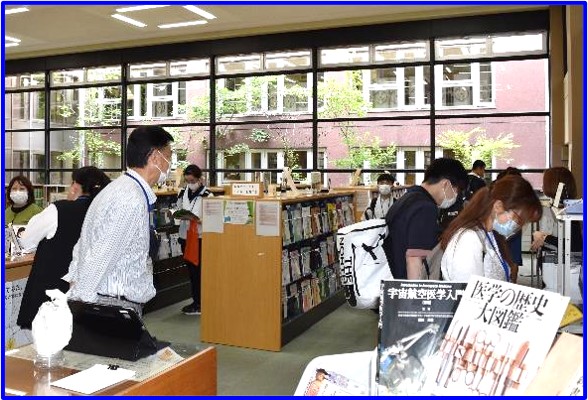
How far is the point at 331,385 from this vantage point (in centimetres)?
155

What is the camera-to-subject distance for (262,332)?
16.1 feet

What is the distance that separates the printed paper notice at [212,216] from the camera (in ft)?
16.5

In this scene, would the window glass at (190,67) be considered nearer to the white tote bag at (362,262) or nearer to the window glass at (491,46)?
the window glass at (491,46)

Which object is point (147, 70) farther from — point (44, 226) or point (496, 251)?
point (496, 251)

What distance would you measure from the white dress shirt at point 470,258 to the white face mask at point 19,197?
4.19m

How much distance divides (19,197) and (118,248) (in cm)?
345

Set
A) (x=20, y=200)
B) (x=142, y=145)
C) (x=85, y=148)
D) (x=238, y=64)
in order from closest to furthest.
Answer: (x=142, y=145) < (x=20, y=200) < (x=238, y=64) < (x=85, y=148)

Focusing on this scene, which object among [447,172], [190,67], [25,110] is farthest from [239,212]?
[25,110]

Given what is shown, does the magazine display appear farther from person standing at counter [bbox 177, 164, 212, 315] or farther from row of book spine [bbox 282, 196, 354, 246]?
person standing at counter [bbox 177, 164, 212, 315]

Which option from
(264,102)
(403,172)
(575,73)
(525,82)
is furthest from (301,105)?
(575,73)

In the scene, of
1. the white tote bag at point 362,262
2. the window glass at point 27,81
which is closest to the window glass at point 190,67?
the window glass at point 27,81

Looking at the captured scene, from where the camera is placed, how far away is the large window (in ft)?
31.8

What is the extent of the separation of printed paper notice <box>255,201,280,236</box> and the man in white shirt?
2340 millimetres

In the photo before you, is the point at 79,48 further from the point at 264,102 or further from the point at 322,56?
the point at 322,56
